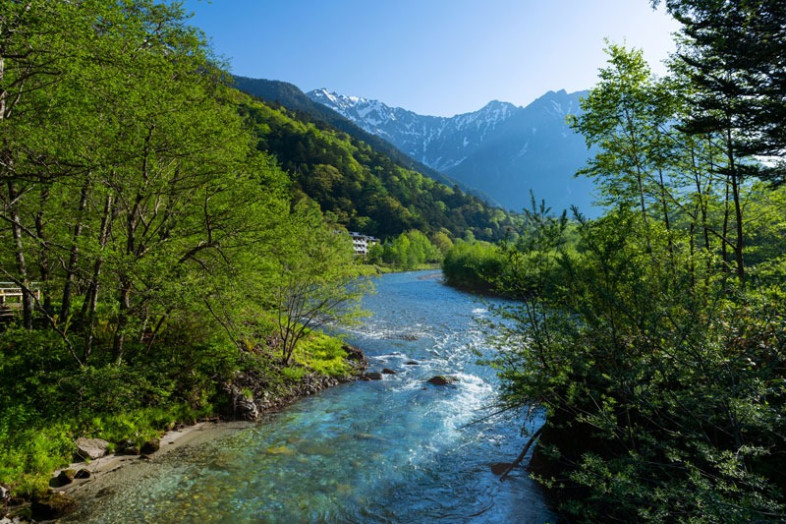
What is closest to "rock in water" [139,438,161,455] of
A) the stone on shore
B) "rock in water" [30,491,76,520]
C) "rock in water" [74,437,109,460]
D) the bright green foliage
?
"rock in water" [74,437,109,460]

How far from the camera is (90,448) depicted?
1030 cm

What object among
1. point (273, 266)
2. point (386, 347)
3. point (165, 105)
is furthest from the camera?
point (386, 347)

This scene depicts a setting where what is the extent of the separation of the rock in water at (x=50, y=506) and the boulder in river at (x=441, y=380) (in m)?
14.0

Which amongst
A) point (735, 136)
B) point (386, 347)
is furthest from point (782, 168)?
point (386, 347)

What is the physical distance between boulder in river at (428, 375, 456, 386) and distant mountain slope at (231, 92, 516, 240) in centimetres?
11444

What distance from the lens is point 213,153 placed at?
12.2 meters

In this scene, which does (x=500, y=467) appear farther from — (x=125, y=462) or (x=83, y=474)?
(x=83, y=474)

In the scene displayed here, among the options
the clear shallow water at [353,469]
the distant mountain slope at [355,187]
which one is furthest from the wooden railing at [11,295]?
the distant mountain slope at [355,187]

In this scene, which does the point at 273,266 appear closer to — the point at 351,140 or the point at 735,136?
the point at 735,136

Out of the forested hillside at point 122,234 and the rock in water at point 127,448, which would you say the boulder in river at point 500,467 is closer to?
the forested hillside at point 122,234

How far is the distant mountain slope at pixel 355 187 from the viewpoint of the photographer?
461 ft

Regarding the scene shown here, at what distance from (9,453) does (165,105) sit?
9.41m

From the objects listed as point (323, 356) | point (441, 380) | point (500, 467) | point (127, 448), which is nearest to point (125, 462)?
point (127, 448)

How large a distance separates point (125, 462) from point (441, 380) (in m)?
13.0
